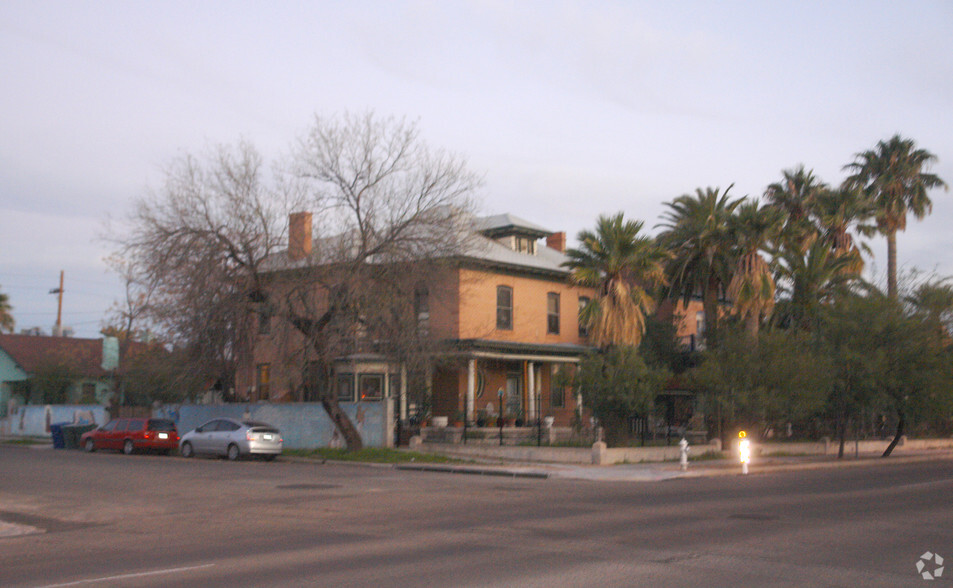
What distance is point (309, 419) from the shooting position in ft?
109

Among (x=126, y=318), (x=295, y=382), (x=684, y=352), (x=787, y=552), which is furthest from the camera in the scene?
(x=684, y=352)

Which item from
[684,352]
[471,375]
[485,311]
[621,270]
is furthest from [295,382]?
[684,352]

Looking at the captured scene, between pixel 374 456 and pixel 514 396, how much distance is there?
10.5 metres

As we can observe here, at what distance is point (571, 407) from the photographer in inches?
1587

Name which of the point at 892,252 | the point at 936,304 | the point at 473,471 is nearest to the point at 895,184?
the point at 892,252

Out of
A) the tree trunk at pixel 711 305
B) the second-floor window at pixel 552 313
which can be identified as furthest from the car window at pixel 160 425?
the tree trunk at pixel 711 305

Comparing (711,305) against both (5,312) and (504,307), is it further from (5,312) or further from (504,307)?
(5,312)

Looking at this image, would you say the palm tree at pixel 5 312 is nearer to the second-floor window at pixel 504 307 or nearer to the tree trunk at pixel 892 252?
the second-floor window at pixel 504 307

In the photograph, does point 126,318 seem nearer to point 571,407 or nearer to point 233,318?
point 233,318

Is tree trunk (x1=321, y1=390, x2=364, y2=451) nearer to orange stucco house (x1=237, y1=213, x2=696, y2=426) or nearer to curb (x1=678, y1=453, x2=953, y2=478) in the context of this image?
orange stucco house (x1=237, y1=213, x2=696, y2=426)

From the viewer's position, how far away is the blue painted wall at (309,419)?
103ft

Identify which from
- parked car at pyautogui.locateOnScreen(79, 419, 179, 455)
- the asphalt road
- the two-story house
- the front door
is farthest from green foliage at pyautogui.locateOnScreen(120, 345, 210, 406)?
the front door

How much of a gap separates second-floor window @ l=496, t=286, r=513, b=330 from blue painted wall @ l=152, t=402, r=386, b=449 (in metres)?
8.41

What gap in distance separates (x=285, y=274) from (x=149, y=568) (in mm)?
19275
